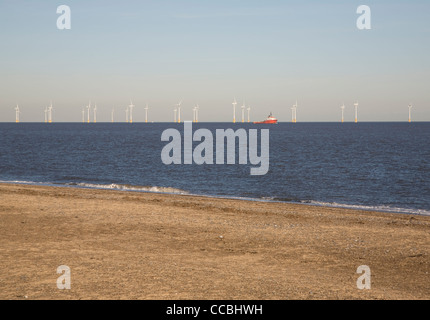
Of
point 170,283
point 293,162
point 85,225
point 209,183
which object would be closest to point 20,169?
point 209,183

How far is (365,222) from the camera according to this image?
24.1 meters

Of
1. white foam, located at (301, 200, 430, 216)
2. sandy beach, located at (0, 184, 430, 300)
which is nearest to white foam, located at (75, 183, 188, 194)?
white foam, located at (301, 200, 430, 216)

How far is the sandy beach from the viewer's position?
1225cm

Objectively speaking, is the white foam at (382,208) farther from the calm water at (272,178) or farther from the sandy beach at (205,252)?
the sandy beach at (205,252)

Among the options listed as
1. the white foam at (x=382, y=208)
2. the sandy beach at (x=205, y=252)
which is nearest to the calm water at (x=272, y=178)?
the white foam at (x=382, y=208)

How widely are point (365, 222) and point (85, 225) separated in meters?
13.3

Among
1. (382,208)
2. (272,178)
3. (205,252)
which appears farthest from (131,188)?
(205,252)

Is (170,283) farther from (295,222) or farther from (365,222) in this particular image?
(365,222)

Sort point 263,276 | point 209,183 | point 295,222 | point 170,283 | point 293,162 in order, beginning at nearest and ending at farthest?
point 170,283
point 263,276
point 295,222
point 209,183
point 293,162

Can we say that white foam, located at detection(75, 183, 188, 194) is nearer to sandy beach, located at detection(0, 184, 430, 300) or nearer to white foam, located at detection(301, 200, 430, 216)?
white foam, located at detection(301, 200, 430, 216)

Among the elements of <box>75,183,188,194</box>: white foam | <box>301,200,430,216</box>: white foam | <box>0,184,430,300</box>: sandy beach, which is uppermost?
<box>0,184,430,300</box>: sandy beach

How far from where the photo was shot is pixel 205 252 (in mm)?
16656
